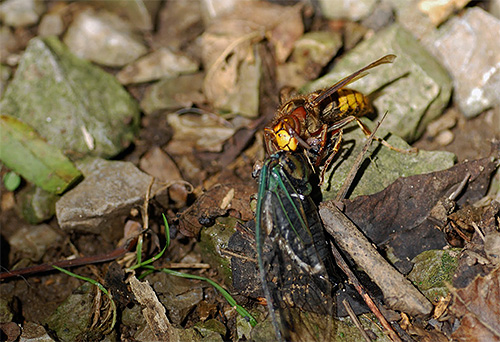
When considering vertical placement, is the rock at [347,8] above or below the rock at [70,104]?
below

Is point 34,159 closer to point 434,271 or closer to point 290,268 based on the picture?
point 290,268

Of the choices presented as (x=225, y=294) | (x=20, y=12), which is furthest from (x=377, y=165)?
→ (x=20, y=12)

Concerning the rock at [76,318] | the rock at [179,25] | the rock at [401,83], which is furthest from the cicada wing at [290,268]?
the rock at [179,25]

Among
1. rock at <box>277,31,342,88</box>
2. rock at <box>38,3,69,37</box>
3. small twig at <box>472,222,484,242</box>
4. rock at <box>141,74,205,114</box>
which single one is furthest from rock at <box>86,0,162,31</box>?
small twig at <box>472,222,484,242</box>

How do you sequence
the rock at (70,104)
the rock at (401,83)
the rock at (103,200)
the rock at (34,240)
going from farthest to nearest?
1. the rock at (70,104)
2. the rock at (401,83)
3. the rock at (34,240)
4. the rock at (103,200)

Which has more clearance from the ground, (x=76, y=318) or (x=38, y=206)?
(x=38, y=206)

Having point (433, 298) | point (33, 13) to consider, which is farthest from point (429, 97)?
point (33, 13)

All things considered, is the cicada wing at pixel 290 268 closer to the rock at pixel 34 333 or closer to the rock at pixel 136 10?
the rock at pixel 34 333
